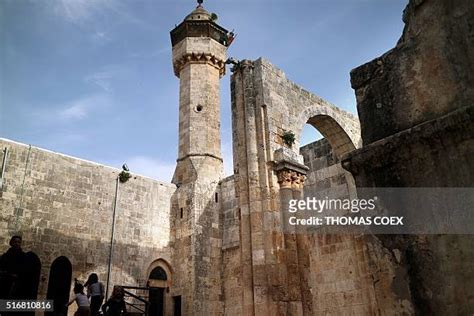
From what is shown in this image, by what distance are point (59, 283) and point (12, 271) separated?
22.7ft

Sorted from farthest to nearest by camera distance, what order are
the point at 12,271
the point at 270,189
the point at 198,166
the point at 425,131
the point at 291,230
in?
the point at 198,166 → the point at 270,189 → the point at 291,230 → the point at 12,271 → the point at 425,131

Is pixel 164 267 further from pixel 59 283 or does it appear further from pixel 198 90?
pixel 198 90

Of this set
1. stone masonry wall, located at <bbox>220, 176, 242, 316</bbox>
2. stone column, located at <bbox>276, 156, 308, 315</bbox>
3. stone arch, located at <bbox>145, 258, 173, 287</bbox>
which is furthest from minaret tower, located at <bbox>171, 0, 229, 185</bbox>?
stone column, located at <bbox>276, 156, 308, 315</bbox>

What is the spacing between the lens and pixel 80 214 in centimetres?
1226

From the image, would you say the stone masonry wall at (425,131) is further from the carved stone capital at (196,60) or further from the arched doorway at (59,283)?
the carved stone capital at (196,60)

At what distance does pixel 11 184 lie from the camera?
11055mm

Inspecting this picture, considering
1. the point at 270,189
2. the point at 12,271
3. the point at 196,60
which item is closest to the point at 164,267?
the point at 270,189

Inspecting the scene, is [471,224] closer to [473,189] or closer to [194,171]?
[473,189]

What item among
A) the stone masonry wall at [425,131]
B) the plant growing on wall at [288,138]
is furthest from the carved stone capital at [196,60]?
the stone masonry wall at [425,131]

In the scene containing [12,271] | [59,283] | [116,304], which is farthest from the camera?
[59,283]

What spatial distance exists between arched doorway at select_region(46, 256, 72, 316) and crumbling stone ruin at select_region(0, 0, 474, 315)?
4 centimetres

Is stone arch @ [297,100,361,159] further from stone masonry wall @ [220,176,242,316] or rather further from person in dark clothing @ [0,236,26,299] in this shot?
person in dark clothing @ [0,236,26,299]

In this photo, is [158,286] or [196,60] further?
[196,60]

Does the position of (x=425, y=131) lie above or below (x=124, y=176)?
below
